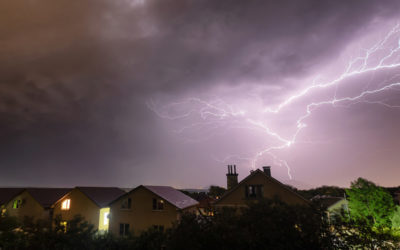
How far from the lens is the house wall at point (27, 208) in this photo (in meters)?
35.3

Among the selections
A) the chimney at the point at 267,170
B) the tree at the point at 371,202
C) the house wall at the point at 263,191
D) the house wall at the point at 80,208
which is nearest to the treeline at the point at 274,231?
the house wall at the point at 263,191

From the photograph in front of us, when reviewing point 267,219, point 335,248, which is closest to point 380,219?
point 335,248

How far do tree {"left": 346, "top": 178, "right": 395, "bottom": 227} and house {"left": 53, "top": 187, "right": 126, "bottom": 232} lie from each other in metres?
34.2

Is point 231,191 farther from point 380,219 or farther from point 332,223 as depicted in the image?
point 332,223

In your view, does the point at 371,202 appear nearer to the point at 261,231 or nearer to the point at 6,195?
the point at 261,231

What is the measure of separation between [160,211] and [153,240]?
17952 millimetres

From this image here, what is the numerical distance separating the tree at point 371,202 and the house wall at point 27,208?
46.8 metres

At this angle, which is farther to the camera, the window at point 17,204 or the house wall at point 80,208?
the window at point 17,204

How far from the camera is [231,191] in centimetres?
2792

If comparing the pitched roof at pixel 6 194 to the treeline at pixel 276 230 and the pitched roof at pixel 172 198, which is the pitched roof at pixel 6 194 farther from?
the treeline at pixel 276 230

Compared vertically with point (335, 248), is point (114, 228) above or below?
below

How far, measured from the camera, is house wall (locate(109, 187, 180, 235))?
2714cm

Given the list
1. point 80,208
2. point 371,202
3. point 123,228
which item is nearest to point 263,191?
point 371,202

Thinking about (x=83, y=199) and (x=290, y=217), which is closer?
(x=290, y=217)
